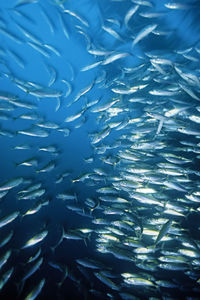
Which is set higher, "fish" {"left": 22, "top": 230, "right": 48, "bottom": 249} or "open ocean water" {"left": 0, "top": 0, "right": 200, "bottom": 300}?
"open ocean water" {"left": 0, "top": 0, "right": 200, "bottom": 300}

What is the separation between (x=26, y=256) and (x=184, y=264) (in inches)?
332

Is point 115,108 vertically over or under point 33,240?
over

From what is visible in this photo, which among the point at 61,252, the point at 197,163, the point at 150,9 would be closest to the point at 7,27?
the point at 150,9

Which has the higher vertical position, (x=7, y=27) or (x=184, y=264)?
(x=7, y=27)

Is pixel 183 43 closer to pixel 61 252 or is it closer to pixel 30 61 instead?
pixel 30 61

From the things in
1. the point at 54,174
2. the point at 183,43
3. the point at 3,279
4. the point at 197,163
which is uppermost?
the point at 183,43

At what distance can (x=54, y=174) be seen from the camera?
11.0 metres

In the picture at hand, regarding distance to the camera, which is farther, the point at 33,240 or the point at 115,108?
the point at 115,108

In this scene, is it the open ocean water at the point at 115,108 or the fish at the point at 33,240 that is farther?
the fish at the point at 33,240

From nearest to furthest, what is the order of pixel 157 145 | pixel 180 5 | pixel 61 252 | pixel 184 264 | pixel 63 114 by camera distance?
pixel 180 5 < pixel 157 145 < pixel 184 264 < pixel 63 114 < pixel 61 252

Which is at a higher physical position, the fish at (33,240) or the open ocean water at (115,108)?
the open ocean water at (115,108)

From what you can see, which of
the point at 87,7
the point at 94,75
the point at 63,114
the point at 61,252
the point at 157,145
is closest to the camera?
the point at 87,7

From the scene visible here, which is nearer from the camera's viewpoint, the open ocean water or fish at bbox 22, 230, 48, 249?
the open ocean water

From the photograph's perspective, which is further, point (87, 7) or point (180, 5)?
point (87, 7)
